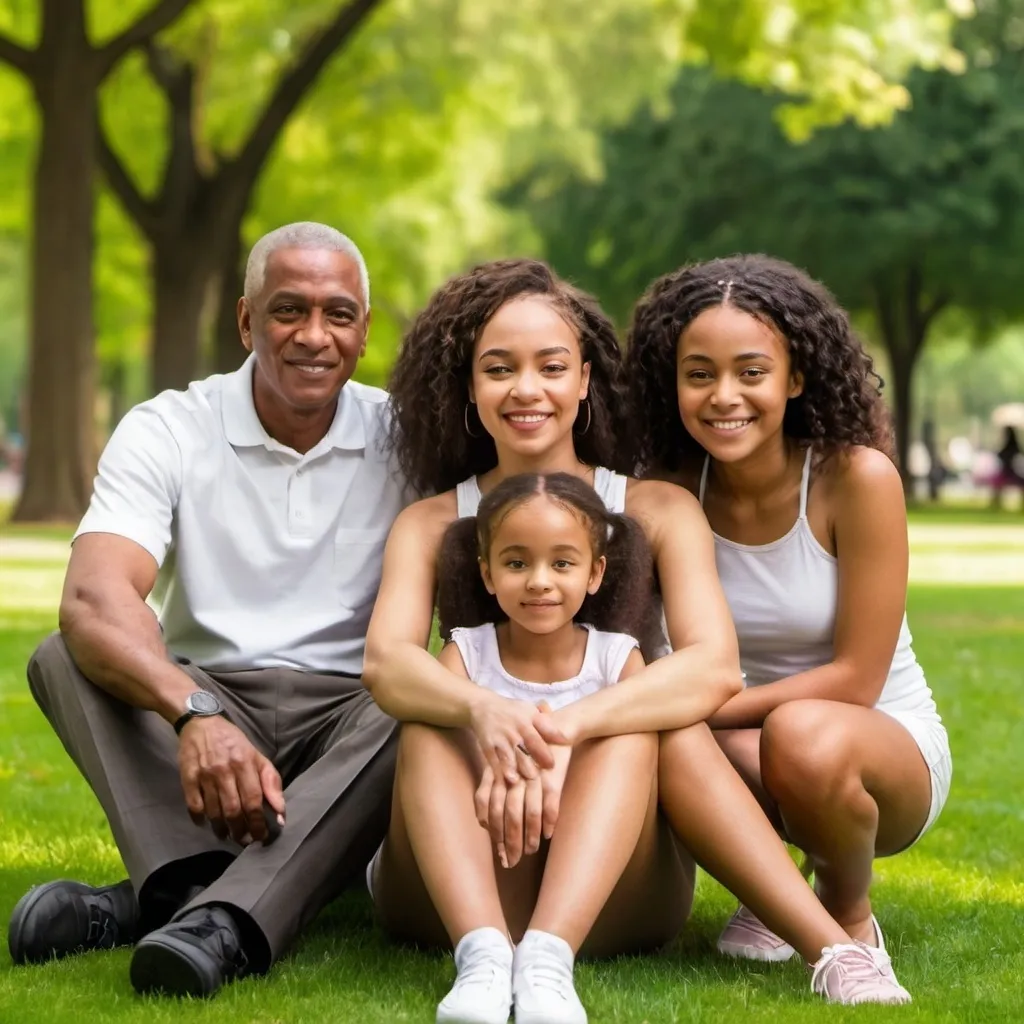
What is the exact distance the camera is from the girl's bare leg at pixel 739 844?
4.11 metres

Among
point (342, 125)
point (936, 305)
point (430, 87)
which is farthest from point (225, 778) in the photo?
point (936, 305)

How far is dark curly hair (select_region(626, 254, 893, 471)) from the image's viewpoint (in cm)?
462

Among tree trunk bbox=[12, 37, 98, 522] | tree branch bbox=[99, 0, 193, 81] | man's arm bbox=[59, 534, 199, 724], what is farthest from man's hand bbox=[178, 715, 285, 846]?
tree trunk bbox=[12, 37, 98, 522]

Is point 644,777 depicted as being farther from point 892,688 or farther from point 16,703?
point 16,703

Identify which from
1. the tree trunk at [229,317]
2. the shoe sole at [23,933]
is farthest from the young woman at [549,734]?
the tree trunk at [229,317]

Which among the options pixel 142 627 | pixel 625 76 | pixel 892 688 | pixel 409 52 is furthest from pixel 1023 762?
pixel 625 76

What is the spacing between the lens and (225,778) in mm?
4234

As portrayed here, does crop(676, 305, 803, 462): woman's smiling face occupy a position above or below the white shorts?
above

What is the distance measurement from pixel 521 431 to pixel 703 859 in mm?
1119

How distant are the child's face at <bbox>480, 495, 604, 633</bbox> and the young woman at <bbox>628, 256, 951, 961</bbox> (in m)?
0.50

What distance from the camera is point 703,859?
4.17 m

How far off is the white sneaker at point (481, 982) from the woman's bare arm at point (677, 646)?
18.4 inches

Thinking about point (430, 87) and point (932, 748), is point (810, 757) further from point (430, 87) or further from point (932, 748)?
point (430, 87)

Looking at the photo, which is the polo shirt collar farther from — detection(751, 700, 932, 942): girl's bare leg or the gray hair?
detection(751, 700, 932, 942): girl's bare leg
